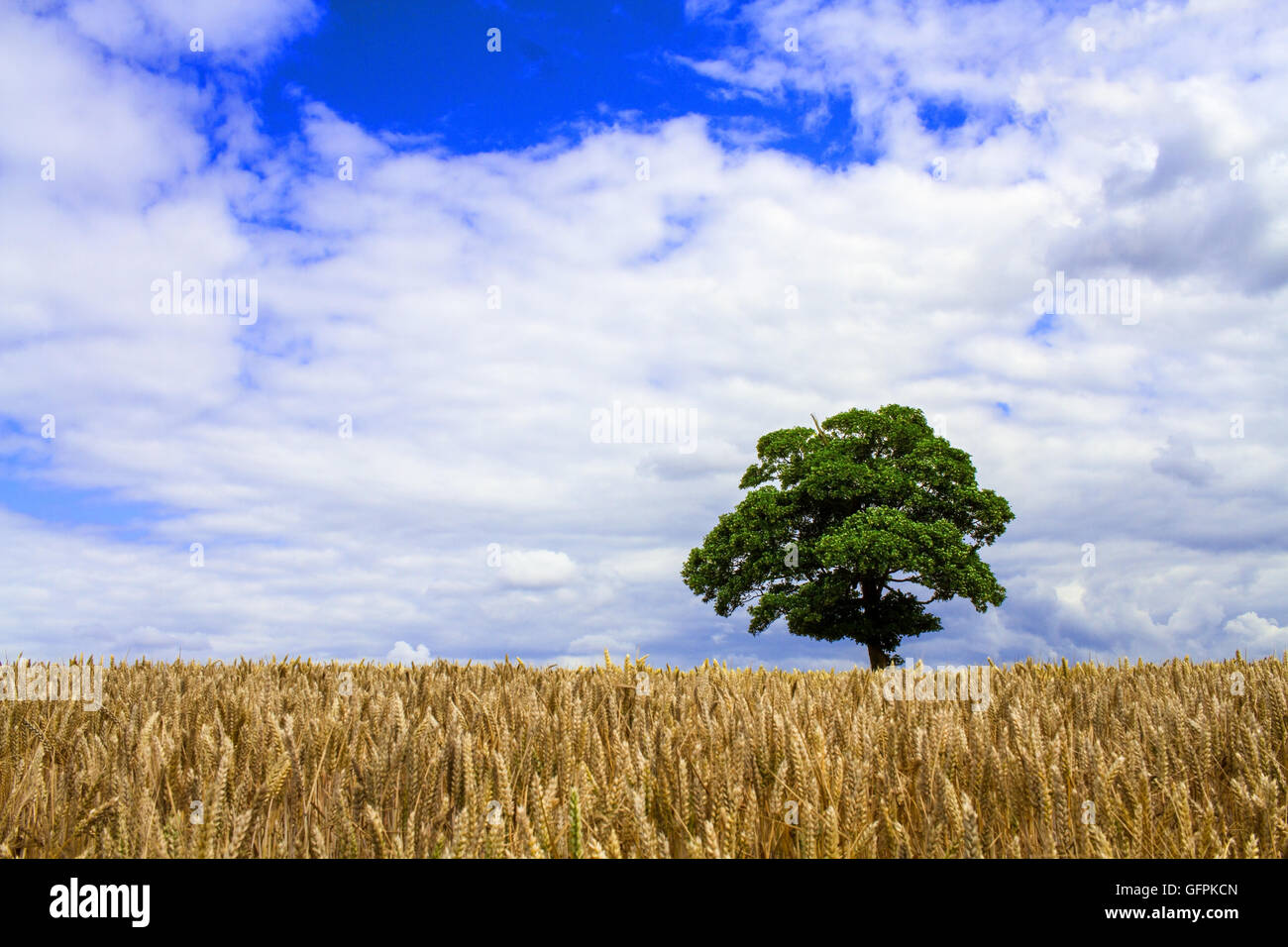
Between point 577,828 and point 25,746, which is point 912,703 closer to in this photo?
point 577,828

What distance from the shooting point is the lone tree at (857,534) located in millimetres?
29969

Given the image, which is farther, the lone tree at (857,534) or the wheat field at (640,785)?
the lone tree at (857,534)

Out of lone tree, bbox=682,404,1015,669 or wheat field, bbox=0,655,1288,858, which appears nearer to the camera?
wheat field, bbox=0,655,1288,858

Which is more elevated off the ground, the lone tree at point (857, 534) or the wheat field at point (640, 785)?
the lone tree at point (857, 534)

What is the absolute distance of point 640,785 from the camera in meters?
2.93

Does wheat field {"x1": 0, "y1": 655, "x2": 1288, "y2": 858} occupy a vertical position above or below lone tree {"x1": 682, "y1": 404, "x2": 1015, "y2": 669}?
below

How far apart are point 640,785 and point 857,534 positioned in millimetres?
27396

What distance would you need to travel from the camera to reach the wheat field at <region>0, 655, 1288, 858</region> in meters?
2.47

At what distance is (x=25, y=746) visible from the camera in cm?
437

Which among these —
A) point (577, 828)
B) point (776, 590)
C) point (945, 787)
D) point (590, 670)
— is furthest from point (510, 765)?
point (776, 590)

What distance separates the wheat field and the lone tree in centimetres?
2573

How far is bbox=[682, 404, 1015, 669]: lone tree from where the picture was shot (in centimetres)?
2997

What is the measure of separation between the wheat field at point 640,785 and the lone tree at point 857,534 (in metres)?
25.7
